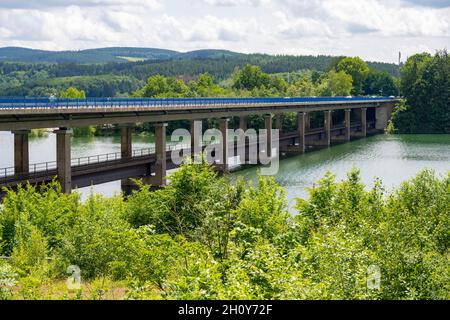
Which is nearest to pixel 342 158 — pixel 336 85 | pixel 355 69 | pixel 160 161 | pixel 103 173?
pixel 160 161

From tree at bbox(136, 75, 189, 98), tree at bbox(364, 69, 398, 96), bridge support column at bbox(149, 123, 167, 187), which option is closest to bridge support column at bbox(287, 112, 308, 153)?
bridge support column at bbox(149, 123, 167, 187)

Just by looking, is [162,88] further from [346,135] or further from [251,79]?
[346,135]

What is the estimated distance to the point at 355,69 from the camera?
171 metres

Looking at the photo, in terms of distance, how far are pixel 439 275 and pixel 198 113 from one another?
2229 inches

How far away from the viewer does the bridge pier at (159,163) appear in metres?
62.0

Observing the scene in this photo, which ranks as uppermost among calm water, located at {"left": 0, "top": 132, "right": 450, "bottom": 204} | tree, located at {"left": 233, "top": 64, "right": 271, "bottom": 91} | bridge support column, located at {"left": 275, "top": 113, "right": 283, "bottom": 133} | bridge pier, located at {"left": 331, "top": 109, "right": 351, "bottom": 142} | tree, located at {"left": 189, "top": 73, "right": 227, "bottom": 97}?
tree, located at {"left": 233, "top": 64, "right": 271, "bottom": 91}

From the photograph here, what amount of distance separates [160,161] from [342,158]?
3101cm

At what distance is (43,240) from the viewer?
99.7ft

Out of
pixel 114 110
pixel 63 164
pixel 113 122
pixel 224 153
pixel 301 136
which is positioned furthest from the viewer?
pixel 301 136

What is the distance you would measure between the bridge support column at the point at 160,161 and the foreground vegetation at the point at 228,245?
21257 millimetres

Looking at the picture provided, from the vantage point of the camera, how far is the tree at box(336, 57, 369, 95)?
170 meters
